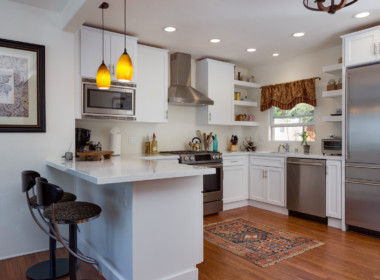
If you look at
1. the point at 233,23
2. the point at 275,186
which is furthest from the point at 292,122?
the point at 233,23

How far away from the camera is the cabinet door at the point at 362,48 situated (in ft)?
10.9

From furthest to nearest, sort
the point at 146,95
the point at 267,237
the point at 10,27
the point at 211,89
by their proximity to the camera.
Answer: the point at 211,89 < the point at 146,95 < the point at 267,237 < the point at 10,27

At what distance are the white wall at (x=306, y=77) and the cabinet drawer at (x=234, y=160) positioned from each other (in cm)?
69

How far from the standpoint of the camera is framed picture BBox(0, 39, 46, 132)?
2756 mm

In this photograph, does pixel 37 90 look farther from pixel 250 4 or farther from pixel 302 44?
pixel 302 44

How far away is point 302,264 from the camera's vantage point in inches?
103

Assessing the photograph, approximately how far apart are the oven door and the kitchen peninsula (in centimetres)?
177

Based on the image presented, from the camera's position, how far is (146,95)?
396 cm

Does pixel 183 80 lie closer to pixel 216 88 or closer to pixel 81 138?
pixel 216 88

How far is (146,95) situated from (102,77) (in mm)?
1381

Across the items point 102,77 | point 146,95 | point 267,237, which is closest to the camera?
point 102,77

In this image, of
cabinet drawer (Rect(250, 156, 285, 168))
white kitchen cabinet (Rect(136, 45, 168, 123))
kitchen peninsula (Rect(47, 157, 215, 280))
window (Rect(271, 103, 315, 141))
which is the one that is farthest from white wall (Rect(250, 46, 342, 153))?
kitchen peninsula (Rect(47, 157, 215, 280))

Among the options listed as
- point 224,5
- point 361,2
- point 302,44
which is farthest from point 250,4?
point 302,44

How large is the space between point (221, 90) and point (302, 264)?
299cm
